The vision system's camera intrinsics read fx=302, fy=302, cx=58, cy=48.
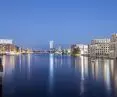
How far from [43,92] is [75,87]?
424 cm

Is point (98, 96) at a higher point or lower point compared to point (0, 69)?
lower

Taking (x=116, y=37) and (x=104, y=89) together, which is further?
(x=116, y=37)

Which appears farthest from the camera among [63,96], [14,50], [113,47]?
[14,50]

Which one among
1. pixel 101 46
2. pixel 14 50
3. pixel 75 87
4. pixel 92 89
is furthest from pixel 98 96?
pixel 14 50

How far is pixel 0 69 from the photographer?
87.1 ft

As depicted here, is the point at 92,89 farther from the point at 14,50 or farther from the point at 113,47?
the point at 14,50

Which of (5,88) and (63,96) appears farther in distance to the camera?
(5,88)

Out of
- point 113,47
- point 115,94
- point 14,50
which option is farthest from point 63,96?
point 14,50

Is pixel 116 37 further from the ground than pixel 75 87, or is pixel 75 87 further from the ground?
pixel 116 37

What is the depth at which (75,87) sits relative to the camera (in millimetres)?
27781

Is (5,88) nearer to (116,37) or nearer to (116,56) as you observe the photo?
(116,56)

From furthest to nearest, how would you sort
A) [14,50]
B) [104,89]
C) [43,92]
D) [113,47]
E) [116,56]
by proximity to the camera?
[14,50] < [113,47] < [116,56] < [104,89] < [43,92]

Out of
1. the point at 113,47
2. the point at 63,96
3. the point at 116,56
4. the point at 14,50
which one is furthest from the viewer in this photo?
the point at 14,50

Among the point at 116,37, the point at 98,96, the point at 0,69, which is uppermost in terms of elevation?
the point at 116,37
